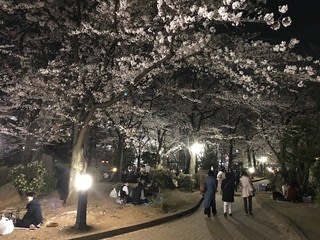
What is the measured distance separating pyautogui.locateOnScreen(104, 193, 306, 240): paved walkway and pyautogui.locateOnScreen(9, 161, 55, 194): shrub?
592 centimetres

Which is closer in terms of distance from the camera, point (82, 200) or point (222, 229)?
point (82, 200)

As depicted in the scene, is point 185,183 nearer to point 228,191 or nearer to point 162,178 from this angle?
point 162,178

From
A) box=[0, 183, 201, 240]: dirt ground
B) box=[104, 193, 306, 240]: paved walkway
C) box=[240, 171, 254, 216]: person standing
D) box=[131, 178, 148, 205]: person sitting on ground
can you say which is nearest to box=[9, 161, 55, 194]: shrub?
box=[0, 183, 201, 240]: dirt ground

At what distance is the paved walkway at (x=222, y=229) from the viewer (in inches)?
376

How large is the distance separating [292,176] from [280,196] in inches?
147

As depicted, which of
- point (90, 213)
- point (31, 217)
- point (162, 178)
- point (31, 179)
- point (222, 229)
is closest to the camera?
point (31, 217)

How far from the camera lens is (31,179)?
1455 cm

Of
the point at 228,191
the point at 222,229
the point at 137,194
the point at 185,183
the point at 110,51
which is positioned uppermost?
the point at 110,51

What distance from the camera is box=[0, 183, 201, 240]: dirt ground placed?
920 centimetres

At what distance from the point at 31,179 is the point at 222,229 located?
26.9 ft

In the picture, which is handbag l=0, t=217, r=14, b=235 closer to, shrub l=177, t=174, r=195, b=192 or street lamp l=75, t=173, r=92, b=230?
street lamp l=75, t=173, r=92, b=230

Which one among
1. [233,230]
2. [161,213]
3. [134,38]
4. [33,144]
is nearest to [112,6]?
[134,38]

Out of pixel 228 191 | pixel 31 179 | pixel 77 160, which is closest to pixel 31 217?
pixel 77 160

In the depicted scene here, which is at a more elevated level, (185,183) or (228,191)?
(185,183)
